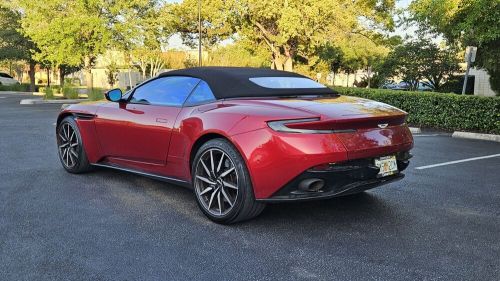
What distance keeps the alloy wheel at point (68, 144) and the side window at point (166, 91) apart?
120 cm

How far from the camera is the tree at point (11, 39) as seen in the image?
3362 cm

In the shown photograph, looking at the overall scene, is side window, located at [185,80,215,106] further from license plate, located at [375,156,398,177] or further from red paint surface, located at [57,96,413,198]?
license plate, located at [375,156,398,177]

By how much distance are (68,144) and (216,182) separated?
280 cm

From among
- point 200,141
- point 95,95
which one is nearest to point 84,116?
point 200,141

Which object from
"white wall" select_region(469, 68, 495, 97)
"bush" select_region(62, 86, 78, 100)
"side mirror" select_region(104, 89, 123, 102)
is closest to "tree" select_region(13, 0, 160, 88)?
"bush" select_region(62, 86, 78, 100)

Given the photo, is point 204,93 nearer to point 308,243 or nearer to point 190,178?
point 190,178

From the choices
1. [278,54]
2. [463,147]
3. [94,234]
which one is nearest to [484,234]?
[94,234]

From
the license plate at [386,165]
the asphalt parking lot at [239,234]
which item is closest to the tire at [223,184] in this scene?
the asphalt parking lot at [239,234]

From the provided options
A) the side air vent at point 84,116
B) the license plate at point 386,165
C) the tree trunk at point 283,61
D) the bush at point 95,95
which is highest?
the tree trunk at point 283,61

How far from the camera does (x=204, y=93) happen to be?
14.9ft

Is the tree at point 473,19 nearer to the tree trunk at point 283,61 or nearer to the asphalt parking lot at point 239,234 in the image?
the asphalt parking lot at point 239,234

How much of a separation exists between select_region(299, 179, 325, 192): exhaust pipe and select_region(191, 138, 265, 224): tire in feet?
1.43

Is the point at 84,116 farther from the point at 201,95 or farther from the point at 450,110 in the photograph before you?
the point at 450,110

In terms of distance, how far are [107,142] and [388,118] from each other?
3102mm
